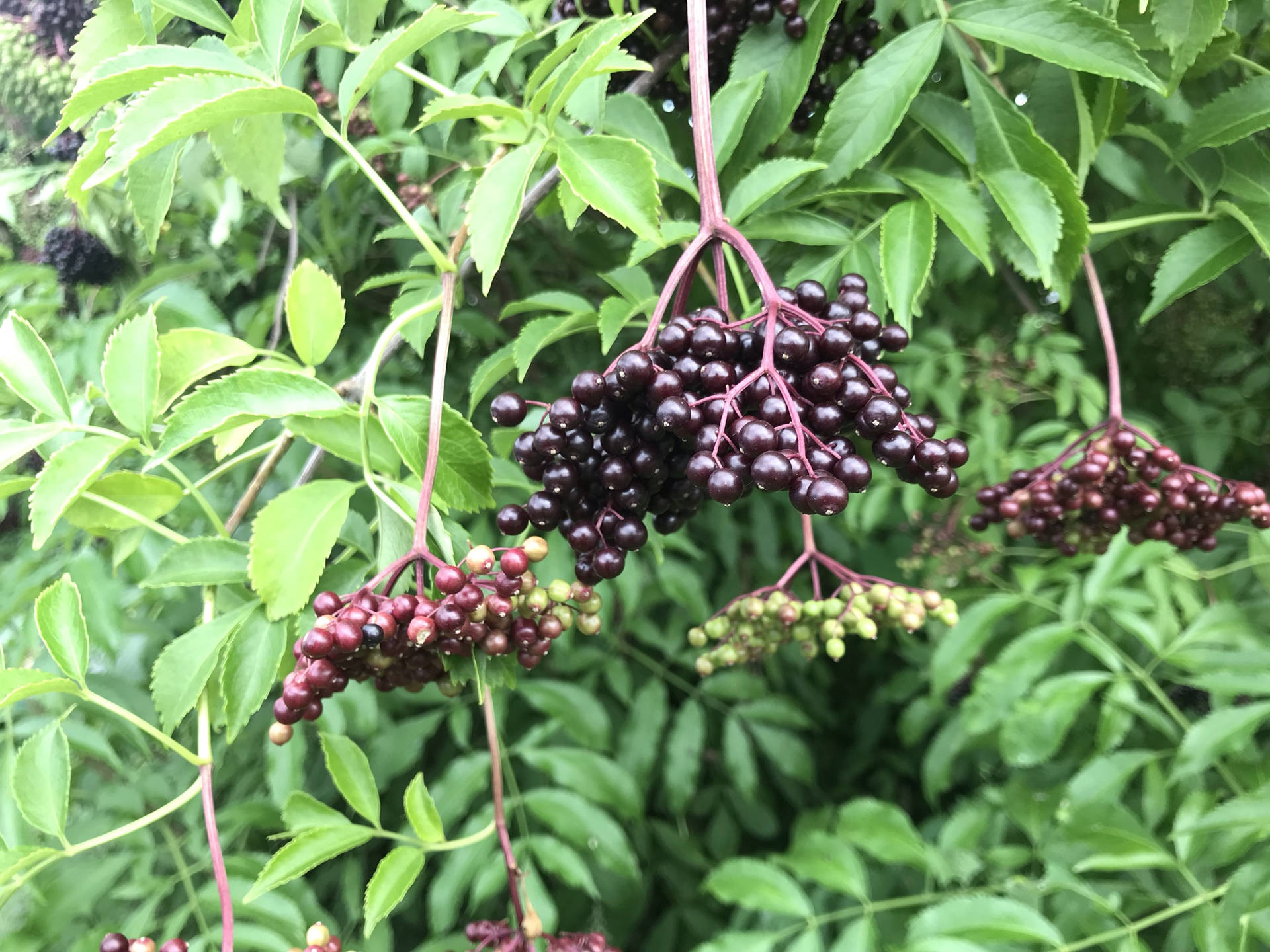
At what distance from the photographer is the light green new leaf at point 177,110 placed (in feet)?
2.30

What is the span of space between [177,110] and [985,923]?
5.30 ft

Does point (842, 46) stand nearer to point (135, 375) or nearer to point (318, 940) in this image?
point (135, 375)

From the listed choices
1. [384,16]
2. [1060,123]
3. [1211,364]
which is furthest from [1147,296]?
[384,16]

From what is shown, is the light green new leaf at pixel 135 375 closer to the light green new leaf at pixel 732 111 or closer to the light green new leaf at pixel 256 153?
the light green new leaf at pixel 256 153

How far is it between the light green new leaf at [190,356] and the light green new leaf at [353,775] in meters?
0.54

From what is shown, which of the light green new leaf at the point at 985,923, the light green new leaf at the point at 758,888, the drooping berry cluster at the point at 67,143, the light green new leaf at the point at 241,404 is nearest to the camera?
the light green new leaf at the point at 241,404

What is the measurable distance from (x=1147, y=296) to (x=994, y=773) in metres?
1.58

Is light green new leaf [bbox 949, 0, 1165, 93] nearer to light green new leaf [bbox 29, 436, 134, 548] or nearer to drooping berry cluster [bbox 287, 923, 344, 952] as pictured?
light green new leaf [bbox 29, 436, 134, 548]

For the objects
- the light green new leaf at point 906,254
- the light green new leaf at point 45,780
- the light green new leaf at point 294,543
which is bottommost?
the light green new leaf at point 45,780

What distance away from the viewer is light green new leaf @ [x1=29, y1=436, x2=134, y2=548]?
84 cm

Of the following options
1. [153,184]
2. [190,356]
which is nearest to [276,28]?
[153,184]

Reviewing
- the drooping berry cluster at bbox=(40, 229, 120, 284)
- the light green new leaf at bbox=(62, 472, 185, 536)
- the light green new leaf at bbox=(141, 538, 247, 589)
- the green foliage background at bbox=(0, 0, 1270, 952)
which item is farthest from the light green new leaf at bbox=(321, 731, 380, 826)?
the drooping berry cluster at bbox=(40, 229, 120, 284)

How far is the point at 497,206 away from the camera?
2.54 ft

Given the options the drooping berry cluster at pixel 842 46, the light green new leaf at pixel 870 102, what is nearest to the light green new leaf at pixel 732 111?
the light green new leaf at pixel 870 102
